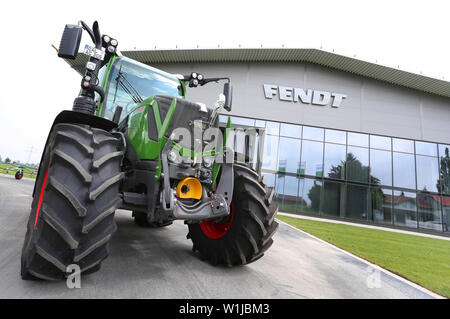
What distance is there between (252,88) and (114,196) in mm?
17426

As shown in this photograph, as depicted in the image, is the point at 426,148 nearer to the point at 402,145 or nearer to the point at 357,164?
the point at 402,145

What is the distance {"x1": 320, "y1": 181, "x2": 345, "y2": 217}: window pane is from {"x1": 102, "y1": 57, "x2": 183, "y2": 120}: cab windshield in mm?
16233

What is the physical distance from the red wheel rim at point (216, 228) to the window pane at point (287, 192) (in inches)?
555

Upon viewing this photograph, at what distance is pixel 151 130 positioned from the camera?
298cm

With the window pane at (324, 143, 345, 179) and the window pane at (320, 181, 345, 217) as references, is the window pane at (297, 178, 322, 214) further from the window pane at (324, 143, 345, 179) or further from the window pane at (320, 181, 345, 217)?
the window pane at (324, 143, 345, 179)

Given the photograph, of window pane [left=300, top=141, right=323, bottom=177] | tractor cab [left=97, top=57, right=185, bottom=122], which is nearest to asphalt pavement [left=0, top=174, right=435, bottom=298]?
tractor cab [left=97, top=57, right=185, bottom=122]

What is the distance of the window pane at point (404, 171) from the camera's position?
17.9 meters

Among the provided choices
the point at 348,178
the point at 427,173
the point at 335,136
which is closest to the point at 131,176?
the point at 335,136

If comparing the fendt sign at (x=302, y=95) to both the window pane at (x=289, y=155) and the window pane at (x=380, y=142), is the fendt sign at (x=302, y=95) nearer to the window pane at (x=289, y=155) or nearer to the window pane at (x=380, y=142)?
the window pane at (x=289, y=155)

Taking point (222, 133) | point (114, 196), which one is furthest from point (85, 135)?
point (222, 133)

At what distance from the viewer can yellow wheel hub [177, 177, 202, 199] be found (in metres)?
2.81

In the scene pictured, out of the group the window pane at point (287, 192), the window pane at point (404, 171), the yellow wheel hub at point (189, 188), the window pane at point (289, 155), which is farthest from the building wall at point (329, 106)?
the yellow wheel hub at point (189, 188)

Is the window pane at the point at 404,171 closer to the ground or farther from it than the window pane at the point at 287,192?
farther from it

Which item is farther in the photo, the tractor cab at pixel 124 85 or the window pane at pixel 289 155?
the window pane at pixel 289 155
